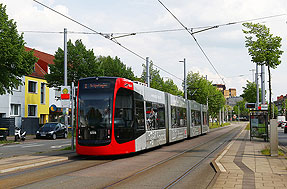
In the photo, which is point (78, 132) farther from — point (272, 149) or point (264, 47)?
point (264, 47)

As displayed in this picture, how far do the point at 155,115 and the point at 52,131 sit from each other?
52.8ft

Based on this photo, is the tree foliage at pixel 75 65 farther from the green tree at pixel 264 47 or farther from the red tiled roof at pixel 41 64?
the green tree at pixel 264 47

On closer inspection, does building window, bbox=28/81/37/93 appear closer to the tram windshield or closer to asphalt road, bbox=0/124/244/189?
the tram windshield

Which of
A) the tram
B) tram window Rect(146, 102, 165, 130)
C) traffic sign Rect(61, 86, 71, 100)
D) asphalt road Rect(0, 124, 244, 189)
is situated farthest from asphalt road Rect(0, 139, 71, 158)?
tram window Rect(146, 102, 165, 130)

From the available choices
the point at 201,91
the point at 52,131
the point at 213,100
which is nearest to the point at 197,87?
the point at 201,91

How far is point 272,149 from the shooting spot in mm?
14930

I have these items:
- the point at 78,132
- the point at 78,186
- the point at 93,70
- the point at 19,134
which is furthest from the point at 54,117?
the point at 78,186

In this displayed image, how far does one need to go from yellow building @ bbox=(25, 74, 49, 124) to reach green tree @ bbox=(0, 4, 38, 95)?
14.0m

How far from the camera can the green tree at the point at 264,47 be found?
81.4ft

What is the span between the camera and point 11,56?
26.1m

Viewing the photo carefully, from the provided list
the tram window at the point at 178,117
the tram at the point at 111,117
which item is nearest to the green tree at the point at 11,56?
the tram window at the point at 178,117

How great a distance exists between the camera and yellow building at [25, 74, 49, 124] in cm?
4191

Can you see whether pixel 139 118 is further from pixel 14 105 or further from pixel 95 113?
pixel 14 105

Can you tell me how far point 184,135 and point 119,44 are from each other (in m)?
8.90
